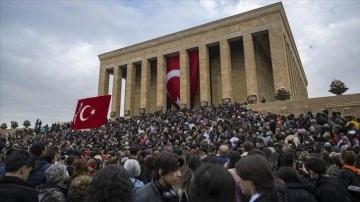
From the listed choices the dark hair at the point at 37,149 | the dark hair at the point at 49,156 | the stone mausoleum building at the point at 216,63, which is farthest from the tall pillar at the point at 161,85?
the dark hair at the point at 49,156

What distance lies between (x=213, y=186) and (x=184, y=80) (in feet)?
92.5

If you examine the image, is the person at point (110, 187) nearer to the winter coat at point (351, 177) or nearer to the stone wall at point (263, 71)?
the winter coat at point (351, 177)

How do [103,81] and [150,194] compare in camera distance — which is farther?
[103,81]

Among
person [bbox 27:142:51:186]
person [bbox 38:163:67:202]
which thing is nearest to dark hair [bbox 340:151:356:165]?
person [bbox 38:163:67:202]

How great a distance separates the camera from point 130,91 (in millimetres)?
34219

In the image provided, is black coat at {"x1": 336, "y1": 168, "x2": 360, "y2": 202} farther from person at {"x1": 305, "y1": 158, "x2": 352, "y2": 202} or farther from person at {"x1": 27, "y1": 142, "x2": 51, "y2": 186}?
person at {"x1": 27, "y1": 142, "x2": 51, "y2": 186}

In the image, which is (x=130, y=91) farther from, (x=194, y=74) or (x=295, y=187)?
(x=295, y=187)

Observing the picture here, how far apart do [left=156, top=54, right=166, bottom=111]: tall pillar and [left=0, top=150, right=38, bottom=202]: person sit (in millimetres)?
27515

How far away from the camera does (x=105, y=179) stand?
2.04 metres

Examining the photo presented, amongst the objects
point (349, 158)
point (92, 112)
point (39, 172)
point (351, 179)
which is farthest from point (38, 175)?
point (92, 112)

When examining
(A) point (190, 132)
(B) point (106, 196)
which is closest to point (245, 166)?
(B) point (106, 196)

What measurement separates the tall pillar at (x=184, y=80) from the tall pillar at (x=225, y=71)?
165 inches

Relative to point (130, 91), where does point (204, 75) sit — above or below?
above

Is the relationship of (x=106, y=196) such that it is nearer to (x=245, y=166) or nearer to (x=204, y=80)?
(x=245, y=166)
